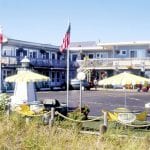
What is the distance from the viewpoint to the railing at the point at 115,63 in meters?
55.2

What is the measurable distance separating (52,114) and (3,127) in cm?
394

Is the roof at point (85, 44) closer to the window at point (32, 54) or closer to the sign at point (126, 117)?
the window at point (32, 54)

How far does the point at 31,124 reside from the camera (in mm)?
11625

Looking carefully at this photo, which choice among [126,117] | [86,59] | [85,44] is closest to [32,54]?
[86,59]

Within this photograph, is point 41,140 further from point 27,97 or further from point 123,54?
point 123,54

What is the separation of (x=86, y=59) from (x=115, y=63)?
3945 mm

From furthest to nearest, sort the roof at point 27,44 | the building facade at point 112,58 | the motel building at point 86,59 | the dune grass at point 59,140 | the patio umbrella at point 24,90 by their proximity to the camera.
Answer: the building facade at point 112,58, the motel building at point 86,59, the roof at point 27,44, the patio umbrella at point 24,90, the dune grass at point 59,140

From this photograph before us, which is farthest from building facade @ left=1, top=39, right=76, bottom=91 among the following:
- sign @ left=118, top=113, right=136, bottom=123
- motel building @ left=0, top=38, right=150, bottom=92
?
sign @ left=118, top=113, right=136, bottom=123

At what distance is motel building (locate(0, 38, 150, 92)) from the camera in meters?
53.0

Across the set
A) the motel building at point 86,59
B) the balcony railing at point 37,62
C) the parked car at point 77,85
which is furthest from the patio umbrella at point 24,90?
the parked car at point 77,85

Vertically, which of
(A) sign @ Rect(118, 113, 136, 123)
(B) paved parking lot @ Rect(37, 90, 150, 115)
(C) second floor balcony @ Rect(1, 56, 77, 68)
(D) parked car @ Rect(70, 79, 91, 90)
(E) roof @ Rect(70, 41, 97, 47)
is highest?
(E) roof @ Rect(70, 41, 97, 47)

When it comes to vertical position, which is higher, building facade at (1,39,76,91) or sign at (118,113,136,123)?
building facade at (1,39,76,91)

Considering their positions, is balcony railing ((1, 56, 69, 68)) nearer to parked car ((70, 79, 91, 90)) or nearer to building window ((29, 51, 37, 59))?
building window ((29, 51, 37, 59))

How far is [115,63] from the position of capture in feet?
187
